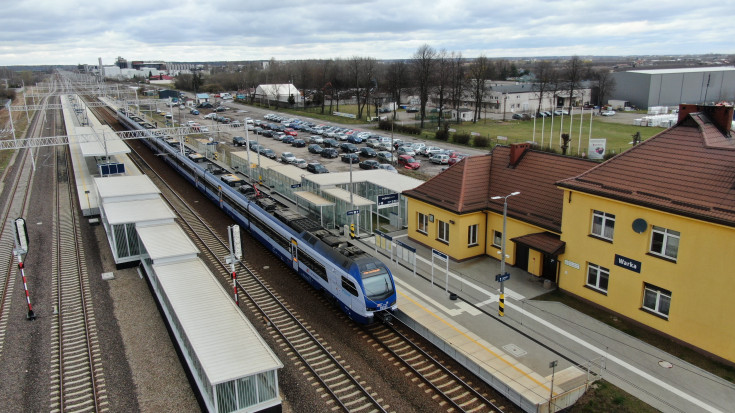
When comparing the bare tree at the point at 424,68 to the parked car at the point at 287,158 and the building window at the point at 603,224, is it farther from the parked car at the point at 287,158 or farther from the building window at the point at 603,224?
the building window at the point at 603,224

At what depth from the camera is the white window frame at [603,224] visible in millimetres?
21344

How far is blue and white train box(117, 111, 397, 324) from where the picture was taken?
20.4 m

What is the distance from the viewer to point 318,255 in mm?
23188

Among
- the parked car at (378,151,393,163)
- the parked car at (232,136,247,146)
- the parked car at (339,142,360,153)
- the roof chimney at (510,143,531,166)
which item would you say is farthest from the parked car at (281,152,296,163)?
the roof chimney at (510,143,531,166)

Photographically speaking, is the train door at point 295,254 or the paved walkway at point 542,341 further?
the train door at point 295,254

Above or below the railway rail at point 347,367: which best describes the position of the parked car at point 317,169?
above

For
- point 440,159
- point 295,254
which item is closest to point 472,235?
point 295,254

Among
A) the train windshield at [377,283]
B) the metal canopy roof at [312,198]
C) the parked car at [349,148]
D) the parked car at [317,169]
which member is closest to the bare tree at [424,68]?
the parked car at [349,148]

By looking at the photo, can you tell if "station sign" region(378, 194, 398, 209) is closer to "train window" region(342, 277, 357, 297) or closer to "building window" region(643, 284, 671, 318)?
"train window" region(342, 277, 357, 297)

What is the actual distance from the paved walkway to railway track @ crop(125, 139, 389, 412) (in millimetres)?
4548

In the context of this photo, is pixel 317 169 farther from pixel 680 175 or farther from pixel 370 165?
pixel 680 175

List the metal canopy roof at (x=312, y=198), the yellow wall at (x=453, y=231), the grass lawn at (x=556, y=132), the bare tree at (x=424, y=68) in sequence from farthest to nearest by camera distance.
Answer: the bare tree at (x=424, y=68) → the grass lawn at (x=556, y=132) → the metal canopy roof at (x=312, y=198) → the yellow wall at (x=453, y=231)

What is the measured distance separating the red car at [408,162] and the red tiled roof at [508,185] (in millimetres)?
23815

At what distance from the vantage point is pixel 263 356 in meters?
15.0
